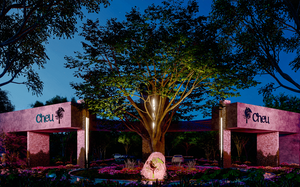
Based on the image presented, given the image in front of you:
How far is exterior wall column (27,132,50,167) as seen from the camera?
61.9 ft

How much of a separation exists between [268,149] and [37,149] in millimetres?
18753

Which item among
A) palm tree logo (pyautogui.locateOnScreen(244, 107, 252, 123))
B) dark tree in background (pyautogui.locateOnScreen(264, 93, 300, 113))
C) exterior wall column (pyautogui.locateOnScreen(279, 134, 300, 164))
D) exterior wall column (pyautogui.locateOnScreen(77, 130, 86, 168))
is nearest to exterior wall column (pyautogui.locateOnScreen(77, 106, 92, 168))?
exterior wall column (pyautogui.locateOnScreen(77, 130, 86, 168))

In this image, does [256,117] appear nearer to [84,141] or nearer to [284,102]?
[84,141]

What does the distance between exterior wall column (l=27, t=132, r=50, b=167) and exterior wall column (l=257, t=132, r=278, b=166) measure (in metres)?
17.9

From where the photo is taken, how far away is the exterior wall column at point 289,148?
878 inches

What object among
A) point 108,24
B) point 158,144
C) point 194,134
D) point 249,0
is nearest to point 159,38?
point 108,24

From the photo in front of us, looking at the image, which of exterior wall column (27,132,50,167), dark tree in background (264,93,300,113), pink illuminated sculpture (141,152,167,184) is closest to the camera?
pink illuminated sculpture (141,152,167,184)

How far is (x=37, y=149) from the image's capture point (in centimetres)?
1945

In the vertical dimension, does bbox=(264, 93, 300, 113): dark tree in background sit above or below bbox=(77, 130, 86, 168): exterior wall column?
above

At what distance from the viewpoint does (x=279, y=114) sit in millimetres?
20453

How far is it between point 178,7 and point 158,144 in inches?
306

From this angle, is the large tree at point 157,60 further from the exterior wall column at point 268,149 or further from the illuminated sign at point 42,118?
the exterior wall column at point 268,149

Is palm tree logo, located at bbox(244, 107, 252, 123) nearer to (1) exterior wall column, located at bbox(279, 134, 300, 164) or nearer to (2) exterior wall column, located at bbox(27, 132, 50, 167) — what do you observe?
(1) exterior wall column, located at bbox(279, 134, 300, 164)

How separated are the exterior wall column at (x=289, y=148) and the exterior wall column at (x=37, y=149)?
21.0 metres
